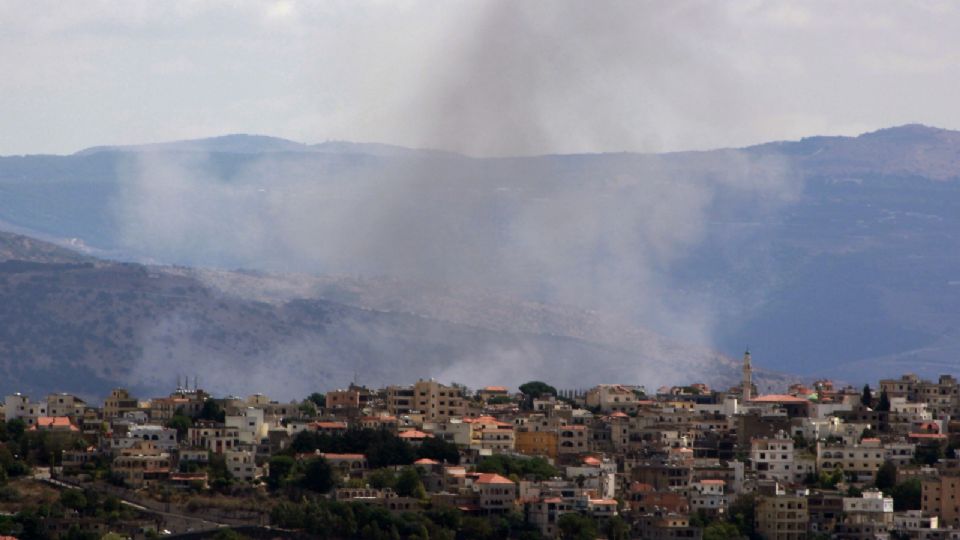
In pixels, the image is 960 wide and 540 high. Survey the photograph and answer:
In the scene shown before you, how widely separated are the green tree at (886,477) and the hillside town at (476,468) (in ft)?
0.18

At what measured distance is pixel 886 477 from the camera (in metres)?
85.0

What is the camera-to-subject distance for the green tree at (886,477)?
84688 millimetres

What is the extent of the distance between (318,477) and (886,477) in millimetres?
14383

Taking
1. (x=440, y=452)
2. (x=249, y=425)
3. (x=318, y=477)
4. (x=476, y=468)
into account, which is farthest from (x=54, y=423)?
(x=476, y=468)

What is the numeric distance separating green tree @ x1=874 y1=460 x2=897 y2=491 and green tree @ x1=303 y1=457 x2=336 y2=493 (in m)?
13.8

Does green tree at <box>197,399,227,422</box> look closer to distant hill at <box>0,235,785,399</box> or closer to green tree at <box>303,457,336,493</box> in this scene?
green tree at <box>303,457,336,493</box>

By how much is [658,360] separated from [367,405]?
66.6 meters

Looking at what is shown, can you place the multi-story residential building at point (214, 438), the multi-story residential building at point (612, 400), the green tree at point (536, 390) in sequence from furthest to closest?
1. the green tree at point (536, 390)
2. the multi-story residential building at point (612, 400)
3. the multi-story residential building at point (214, 438)

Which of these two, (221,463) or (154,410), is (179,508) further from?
(154,410)

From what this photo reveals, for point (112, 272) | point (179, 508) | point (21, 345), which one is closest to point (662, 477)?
point (179, 508)

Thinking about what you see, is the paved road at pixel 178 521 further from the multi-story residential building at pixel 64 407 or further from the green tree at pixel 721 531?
the multi-story residential building at pixel 64 407

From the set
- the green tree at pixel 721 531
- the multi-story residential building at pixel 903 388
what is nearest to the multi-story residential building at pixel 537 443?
the green tree at pixel 721 531

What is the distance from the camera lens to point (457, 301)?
583 ft

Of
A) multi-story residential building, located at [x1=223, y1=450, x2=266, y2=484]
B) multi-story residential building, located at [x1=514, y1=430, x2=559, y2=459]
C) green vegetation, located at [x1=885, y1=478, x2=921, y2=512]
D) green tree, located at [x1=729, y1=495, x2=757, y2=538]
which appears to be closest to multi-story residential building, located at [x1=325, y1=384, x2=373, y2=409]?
→ multi-story residential building, located at [x1=514, y1=430, x2=559, y2=459]
